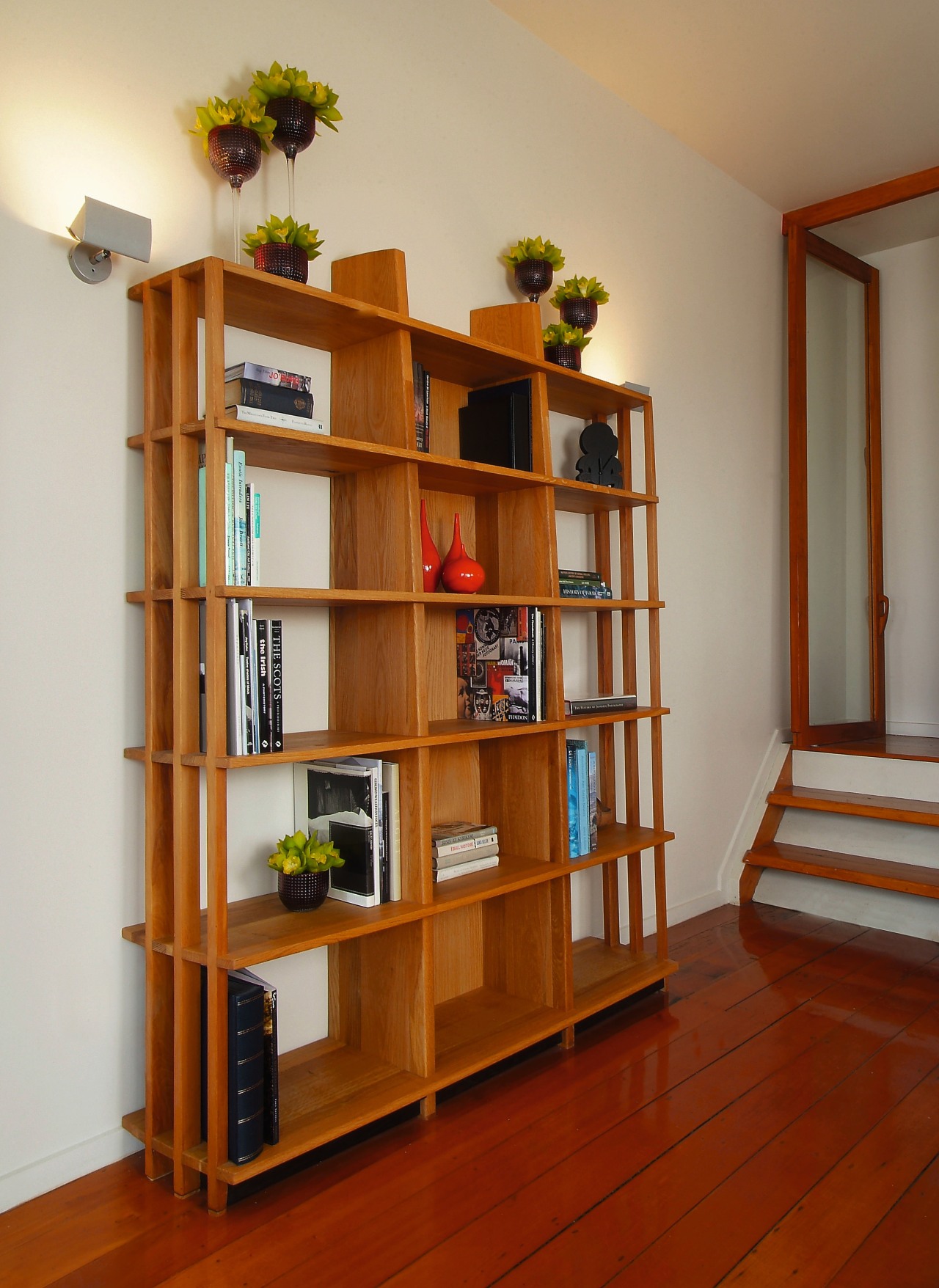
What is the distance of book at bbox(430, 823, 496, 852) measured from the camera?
2355 mm

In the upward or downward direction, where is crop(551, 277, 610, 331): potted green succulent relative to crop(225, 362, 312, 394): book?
upward

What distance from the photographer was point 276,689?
6.18ft

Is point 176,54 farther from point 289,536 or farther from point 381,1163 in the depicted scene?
point 381,1163

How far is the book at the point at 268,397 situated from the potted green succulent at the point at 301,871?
0.92 m

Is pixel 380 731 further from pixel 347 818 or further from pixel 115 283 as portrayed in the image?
pixel 115 283

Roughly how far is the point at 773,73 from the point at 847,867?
9.33 feet

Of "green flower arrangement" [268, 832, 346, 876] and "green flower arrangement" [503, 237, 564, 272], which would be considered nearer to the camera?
"green flower arrangement" [268, 832, 346, 876]

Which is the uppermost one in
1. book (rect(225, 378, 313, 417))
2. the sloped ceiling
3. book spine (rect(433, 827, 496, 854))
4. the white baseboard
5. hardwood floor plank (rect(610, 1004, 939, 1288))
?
the sloped ceiling

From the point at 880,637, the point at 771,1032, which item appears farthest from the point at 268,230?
the point at 880,637

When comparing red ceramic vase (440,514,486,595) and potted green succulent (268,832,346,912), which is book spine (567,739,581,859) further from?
potted green succulent (268,832,346,912)

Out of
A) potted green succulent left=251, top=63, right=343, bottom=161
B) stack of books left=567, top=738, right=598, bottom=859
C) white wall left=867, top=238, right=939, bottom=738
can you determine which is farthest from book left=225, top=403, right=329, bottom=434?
white wall left=867, top=238, right=939, bottom=738

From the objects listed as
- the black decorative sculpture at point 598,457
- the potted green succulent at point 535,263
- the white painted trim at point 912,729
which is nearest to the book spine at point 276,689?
the black decorative sculpture at point 598,457

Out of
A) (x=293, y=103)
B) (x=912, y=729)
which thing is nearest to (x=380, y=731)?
(x=293, y=103)

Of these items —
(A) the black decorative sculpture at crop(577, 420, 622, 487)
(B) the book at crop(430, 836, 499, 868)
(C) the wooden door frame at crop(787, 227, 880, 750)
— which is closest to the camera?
(B) the book at crop(430, 836, 499, 868)
